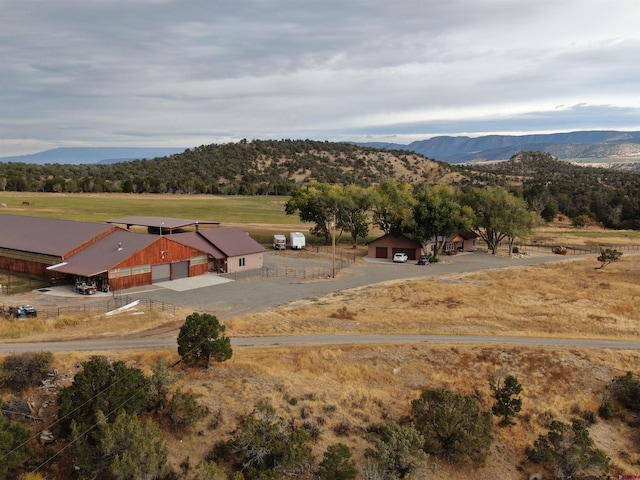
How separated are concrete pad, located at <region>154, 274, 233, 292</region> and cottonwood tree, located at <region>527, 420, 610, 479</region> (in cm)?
3288

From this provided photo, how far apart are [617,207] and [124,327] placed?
11547 centimetres

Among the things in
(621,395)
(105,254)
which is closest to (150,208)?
(105,254)

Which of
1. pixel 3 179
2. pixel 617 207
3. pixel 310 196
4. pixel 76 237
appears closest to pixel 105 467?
pixel 76 237

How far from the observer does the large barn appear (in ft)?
148

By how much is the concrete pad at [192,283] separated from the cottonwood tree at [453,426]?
94.2ft

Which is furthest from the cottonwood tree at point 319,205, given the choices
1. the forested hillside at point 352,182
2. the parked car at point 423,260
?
the forested hillside at point 352,182

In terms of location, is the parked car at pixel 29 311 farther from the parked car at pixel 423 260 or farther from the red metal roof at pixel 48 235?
the parked car at pixel 423 260

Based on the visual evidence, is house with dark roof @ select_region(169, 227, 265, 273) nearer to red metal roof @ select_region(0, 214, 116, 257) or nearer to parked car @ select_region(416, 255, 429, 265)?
red metal roof @ select_region(0, 214, 116, 257)

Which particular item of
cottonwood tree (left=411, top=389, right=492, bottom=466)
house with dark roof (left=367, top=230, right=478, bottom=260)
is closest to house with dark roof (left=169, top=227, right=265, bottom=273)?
house with dark roof (left=367, top=230, right=478, bottom=260)

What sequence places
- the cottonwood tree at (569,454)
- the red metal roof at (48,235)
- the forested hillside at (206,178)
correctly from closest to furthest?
1. the cottonwood tree at (569,454)
2. the red metal roof at (48,235)
3. the forested hillside at (206,178)

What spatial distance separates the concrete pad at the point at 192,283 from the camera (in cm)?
4665

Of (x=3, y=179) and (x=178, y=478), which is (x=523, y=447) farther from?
(x=3, y=179)

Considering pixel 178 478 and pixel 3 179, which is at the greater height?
pixel 3 179

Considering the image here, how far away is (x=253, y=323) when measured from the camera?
35.3 m
